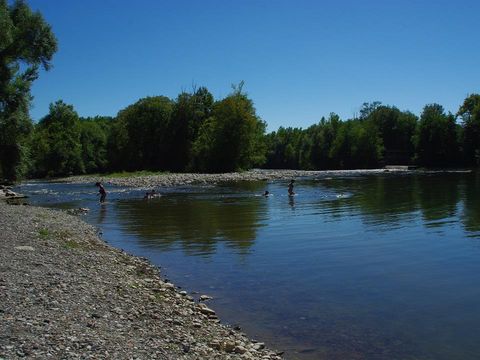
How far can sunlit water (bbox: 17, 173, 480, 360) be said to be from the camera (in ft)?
38.5

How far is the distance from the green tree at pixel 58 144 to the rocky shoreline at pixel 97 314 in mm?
95784

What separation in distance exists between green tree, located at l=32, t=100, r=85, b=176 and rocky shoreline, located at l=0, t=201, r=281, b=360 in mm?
95784

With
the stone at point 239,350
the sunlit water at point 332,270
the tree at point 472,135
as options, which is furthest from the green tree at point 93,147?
the stone at point 239,350

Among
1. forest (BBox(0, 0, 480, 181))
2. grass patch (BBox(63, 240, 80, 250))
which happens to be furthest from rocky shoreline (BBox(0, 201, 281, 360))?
forest (BBox(0, 0, 480, 181))

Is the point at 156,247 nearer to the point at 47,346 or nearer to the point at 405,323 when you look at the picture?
the point at 405,323

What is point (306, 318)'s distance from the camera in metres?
13.0

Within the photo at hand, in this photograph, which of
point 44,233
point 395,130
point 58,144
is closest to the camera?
point 44,233

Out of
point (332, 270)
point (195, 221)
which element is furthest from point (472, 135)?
point (332, 270)

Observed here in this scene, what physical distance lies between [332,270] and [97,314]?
33.9 feet

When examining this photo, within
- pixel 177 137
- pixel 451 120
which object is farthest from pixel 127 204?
pixel 451 120

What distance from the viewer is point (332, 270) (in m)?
18.2

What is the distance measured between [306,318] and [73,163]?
10862 cm

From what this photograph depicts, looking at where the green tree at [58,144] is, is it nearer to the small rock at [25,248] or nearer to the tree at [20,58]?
the tree at [20,58]

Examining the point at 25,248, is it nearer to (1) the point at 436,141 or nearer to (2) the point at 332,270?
(2) the point at 332,270
